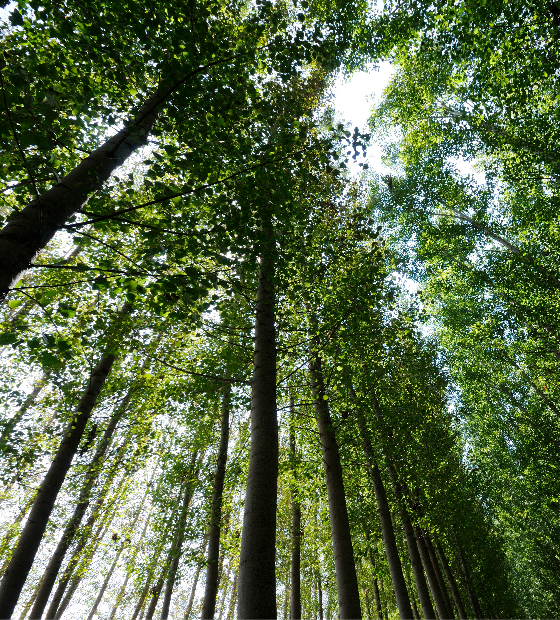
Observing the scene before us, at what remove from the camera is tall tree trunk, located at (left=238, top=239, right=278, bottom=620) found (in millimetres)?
2701

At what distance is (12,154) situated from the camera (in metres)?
3.93

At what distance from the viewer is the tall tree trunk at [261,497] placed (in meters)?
2.70

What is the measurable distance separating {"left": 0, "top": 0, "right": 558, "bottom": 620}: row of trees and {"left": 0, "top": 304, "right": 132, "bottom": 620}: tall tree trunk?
0.03m

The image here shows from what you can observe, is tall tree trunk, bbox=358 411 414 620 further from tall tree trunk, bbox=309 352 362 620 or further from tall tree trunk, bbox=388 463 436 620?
tall tree trunk, bbox=309 352 362 620

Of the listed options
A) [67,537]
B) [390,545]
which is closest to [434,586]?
[390,545]

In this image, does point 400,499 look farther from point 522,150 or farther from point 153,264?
point 522,150

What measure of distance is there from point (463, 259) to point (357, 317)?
14880 mm

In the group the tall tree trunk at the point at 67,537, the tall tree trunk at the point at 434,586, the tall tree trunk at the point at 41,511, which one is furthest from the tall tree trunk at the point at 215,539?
the tall tree trunk at the point at 434,586

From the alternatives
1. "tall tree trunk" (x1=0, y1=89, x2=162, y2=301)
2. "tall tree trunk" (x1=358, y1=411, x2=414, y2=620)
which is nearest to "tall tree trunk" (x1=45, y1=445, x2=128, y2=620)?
"tall tree trunk" (x1=358, y1=411, x2=414, y2=620)

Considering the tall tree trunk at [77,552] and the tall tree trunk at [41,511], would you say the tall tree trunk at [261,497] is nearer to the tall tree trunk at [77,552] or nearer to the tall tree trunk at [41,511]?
the tall tree trunk at [41,511]

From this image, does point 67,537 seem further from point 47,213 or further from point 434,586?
point 434,586

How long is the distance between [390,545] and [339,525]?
12.9 feet

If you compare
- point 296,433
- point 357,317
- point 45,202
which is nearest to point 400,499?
point 296,433

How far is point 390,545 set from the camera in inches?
331
